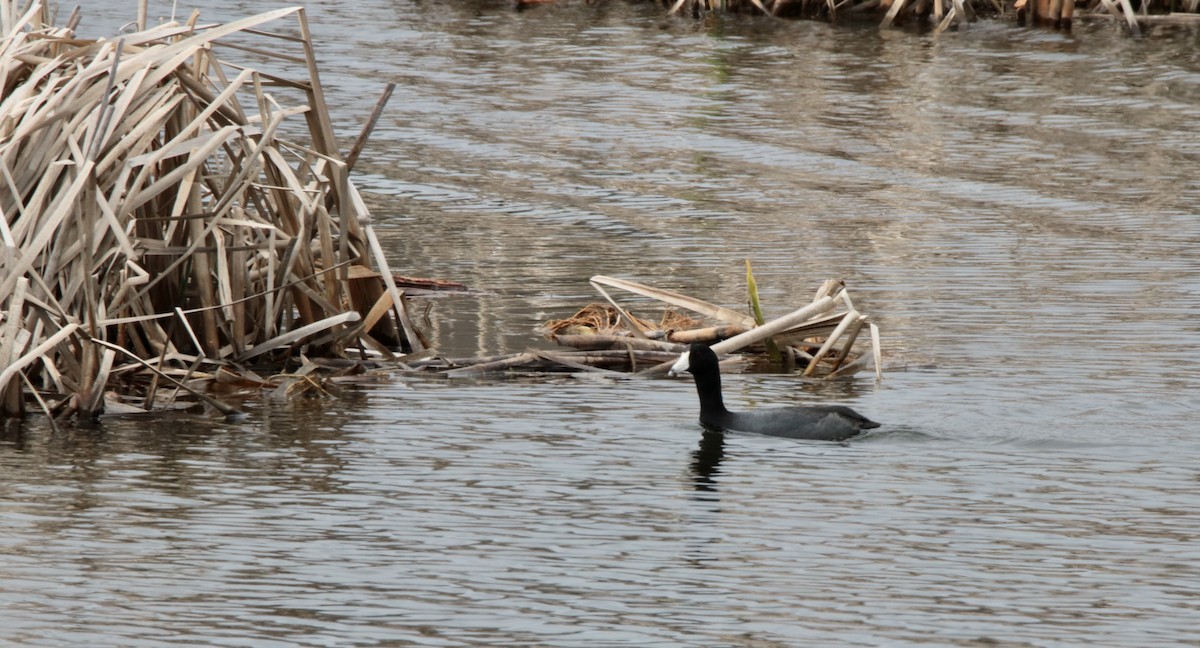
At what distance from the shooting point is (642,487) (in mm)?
8289

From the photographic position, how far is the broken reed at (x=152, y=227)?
920cm

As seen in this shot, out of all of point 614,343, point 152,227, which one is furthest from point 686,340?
point 152,227

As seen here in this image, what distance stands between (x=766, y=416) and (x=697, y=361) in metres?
0.46

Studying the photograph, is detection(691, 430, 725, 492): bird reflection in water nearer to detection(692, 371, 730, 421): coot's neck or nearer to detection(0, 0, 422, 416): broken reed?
detection(692, 371, 730, 421): coot's neck

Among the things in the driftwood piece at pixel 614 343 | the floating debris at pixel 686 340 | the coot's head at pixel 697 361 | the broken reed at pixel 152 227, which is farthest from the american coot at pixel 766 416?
the broken reed at pixel 152 227

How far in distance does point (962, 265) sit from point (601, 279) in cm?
359

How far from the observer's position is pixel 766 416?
9.48 meters

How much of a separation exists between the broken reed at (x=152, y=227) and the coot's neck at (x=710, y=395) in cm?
191

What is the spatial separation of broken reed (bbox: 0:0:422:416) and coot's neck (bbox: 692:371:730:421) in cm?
191

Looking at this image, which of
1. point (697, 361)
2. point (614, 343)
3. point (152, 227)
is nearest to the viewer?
point (697, 361)

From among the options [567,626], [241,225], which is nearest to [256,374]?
[241,225]

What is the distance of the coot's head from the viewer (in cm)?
961

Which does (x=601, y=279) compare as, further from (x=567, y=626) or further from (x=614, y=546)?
(x=567, y=626)

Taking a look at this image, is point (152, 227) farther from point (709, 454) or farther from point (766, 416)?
point (766, 416)
